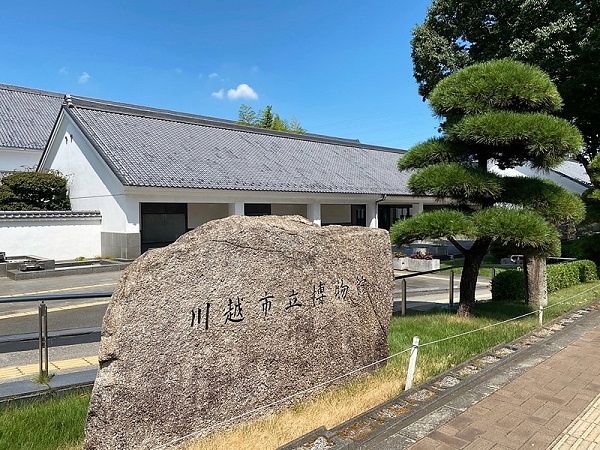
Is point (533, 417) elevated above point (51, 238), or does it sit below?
below

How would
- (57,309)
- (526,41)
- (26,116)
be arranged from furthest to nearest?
(26,116)
(526,41)
(57,309)

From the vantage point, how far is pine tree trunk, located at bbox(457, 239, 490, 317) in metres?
7.89

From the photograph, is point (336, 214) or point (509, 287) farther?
point (336, 214)

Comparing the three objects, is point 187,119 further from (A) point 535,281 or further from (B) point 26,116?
(A) point 535,281

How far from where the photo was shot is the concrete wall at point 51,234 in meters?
15.2

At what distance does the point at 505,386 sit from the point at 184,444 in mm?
3323

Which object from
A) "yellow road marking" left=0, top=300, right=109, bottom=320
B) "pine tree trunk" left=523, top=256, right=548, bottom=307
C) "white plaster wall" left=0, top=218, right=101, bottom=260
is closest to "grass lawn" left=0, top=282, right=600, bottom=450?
"pine tree trunk" left=523, top=256, right=548, bottom=307

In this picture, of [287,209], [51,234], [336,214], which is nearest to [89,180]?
[51,234]

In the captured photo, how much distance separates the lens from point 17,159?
23625mm

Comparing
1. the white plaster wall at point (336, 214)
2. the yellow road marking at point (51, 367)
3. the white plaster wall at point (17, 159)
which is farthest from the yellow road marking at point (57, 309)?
the white plaster wall at point (17, 159)

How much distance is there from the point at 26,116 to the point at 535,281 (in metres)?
27.6

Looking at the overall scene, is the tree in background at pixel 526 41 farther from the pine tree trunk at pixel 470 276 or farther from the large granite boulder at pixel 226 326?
the large granite boulder at pixel 226 326

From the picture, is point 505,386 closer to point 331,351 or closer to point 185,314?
point 331,351

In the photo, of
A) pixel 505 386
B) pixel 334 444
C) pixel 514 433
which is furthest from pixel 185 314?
pixel 505 386
